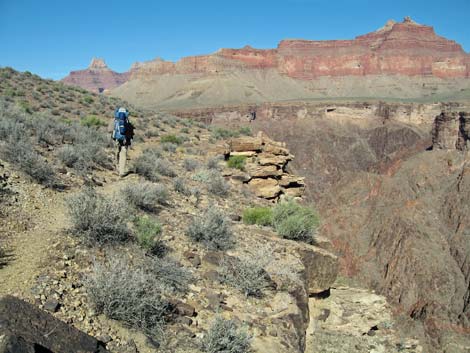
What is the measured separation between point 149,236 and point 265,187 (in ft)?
27.2

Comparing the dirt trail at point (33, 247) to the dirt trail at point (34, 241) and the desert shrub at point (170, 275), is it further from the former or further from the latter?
the desert shrub at point (170, 275)

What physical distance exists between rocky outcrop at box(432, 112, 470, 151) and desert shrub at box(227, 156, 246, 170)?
187 feet

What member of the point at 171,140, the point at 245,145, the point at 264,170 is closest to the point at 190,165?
the point at 264,170

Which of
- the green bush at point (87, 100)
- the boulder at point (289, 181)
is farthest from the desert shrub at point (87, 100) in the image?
the boulder at point (289, 181)

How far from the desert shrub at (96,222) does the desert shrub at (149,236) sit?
24 cm

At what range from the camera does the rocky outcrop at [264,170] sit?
14109 millimetres

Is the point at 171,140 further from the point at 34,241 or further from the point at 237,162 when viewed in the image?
the point at 34,241

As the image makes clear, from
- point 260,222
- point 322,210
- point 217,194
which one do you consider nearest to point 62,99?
point 217,194

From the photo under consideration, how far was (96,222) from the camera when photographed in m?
5.90

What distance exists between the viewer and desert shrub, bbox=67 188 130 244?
19.2ft

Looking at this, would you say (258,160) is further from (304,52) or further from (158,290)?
(304,52)

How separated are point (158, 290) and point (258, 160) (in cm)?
1045

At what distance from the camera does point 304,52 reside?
15150cm

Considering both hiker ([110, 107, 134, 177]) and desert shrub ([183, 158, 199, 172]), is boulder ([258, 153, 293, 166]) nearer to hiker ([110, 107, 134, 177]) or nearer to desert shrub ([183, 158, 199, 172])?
desert shrub ([183, 158, 199, 172])
